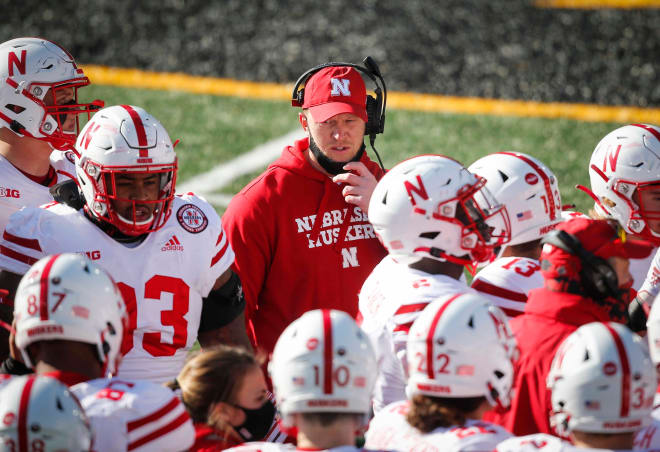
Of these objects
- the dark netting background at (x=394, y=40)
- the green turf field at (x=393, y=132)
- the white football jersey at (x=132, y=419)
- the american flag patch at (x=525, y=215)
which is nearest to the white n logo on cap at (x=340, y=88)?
the american flag patch at (x=525, y=215)

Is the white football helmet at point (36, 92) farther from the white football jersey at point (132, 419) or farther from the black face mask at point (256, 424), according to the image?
the white football jersey at point (132, 419)

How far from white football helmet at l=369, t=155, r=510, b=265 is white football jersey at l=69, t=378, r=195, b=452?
3.97 ft

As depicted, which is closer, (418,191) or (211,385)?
(211,385)

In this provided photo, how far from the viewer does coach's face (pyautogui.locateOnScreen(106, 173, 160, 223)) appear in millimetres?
4094

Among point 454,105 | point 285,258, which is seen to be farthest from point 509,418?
point 454,105

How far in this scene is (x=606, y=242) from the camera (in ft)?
11.7

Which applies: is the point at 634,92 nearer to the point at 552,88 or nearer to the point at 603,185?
the point at 552,88

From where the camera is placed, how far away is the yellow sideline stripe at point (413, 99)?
35.2ft

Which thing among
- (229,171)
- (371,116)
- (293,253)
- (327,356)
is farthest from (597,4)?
(327,356)

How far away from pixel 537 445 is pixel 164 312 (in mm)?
1744

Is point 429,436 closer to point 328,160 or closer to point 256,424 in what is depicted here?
point 256,424

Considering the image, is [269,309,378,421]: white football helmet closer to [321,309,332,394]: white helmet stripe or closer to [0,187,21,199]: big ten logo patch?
[321,309,332,394]: white helmet stripe

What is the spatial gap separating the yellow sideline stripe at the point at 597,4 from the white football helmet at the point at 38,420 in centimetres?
1076

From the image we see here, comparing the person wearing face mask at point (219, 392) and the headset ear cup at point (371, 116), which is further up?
the headset ear cup at point (371, 116)
